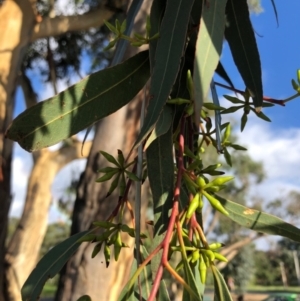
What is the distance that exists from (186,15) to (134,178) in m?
0.21

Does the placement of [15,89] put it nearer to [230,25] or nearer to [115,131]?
[115,131]

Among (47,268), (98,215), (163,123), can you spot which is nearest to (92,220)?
(98,215)

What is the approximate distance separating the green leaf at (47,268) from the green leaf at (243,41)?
32cm

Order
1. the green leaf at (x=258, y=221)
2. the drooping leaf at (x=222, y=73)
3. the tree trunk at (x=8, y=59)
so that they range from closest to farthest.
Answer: the green leaf at (x=258, y=221) < the drooping leaf at (x=222, y=73) < the tree trunk at (x=8, y=59)

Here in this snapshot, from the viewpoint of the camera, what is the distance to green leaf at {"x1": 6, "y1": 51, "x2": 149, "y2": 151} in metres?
0.57

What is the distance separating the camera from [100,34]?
5.27 metres

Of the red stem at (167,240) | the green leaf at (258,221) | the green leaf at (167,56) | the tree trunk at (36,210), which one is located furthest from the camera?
the tree trunk at (36,210)

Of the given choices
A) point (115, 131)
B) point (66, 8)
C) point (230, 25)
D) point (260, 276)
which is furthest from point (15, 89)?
point (260, 276)

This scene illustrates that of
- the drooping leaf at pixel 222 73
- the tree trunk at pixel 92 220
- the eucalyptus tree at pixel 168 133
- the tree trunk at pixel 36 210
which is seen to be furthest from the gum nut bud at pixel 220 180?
the tree trunk at pixel 36 210

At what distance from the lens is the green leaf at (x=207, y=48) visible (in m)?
0.42

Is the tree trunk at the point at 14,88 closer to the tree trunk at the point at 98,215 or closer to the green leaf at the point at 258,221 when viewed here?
the tree trunk at the point at 98,215

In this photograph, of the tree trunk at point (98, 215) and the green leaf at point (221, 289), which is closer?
the green leaf at point (221, 289)

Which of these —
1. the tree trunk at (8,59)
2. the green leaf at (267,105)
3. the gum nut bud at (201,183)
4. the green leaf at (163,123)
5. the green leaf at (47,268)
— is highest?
the tree trunk at (8,59)

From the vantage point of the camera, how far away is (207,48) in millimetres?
477
